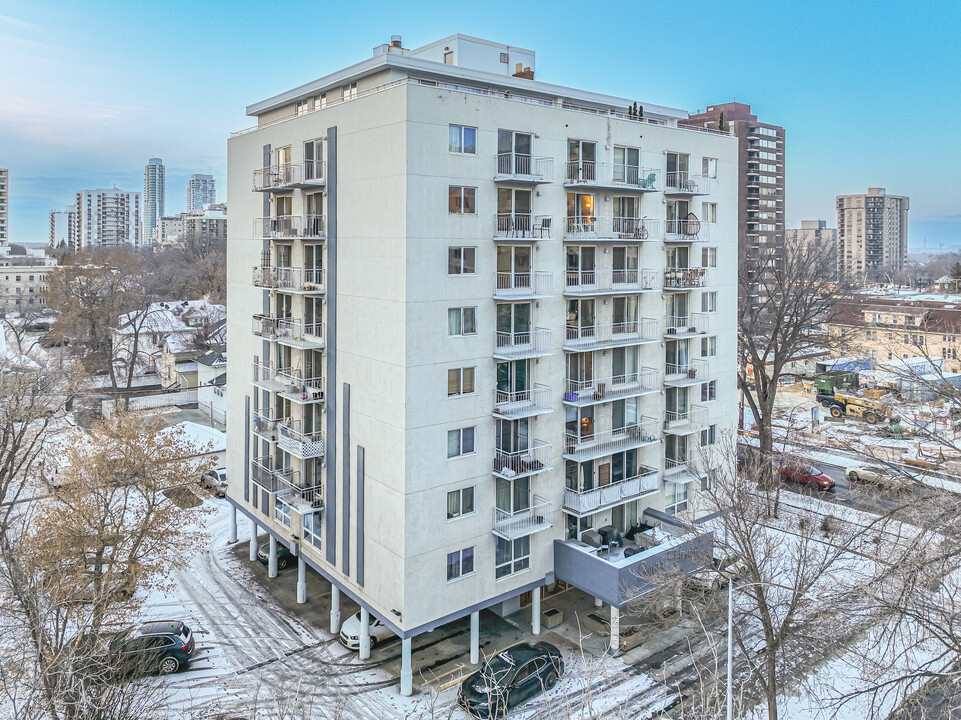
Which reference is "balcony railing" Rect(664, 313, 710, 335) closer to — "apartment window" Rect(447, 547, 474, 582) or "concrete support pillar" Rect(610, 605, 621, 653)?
"concrete support pillar" Rect(610, 605, 621, 653)

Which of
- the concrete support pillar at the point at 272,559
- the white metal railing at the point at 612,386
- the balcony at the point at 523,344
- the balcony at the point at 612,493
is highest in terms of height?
the balcony at the point at 523,344

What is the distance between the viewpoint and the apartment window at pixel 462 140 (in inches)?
768

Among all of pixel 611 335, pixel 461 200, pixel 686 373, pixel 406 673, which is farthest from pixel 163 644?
pixel 686 373

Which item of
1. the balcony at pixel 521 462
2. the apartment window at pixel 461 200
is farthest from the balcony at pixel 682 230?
the balcony at pixel 521 462

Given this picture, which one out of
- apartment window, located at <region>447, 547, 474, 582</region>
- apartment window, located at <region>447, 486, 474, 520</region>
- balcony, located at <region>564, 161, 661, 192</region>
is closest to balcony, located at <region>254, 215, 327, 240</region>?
balcony, located at <region>564, 161, 661, 192</region>

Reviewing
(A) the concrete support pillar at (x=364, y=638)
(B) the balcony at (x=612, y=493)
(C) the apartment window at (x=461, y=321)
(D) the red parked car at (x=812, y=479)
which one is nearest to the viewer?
(C) the apartment window at (x=461, y=321)

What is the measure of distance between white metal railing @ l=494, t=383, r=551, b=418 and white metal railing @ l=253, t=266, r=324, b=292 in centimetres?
710

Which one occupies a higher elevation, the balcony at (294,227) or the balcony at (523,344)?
the balcony at (294,227)

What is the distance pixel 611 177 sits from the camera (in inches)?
915

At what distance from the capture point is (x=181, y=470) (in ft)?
85.7

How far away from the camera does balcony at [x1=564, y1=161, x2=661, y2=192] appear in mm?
22203

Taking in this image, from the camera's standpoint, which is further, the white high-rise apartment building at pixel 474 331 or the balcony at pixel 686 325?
the balcony at pixel 686 325

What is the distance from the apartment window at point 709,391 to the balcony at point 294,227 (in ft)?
50.9

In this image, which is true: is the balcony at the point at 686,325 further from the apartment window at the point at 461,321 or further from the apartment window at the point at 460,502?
the apartment window at the point at 460,502
